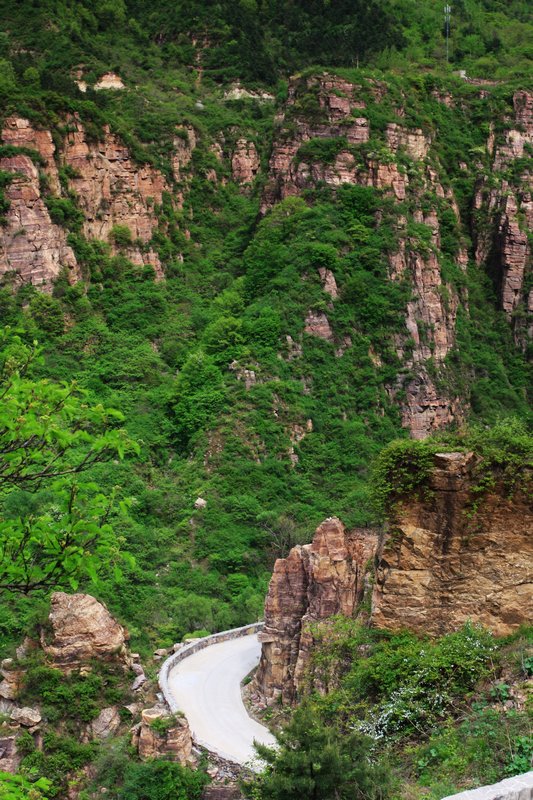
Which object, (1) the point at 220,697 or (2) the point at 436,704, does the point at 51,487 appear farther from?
(1) the point at 220,697

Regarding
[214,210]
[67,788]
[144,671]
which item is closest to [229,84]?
[214,210]

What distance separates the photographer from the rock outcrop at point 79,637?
32031 mm

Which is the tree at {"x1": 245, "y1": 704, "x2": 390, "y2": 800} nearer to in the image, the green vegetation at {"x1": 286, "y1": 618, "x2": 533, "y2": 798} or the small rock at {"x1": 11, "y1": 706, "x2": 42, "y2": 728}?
the green vegetation at {"x1": 286, "y1": 618, "x2": 533, "y2": 798}

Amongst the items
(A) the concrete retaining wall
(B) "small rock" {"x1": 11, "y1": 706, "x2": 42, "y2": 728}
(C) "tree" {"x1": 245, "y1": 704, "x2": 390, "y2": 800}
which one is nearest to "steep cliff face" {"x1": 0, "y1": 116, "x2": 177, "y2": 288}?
(A) the concrete retaining wall

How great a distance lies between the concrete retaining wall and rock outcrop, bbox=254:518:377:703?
2602 millimetres

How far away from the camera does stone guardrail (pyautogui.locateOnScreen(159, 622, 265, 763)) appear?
28428 millimetres

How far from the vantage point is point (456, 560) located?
73.9ft

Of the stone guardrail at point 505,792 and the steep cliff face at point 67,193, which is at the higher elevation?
the stone guardrail at point 505,792

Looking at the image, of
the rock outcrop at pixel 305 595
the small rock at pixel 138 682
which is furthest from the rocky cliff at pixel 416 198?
the small rock at pixel 138 682

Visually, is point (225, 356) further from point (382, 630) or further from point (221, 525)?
point (382, 630)

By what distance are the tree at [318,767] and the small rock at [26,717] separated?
440 inches

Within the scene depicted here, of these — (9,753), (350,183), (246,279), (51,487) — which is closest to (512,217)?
(350,183)

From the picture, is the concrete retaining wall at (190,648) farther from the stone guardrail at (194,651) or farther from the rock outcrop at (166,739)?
the rock outcrop at (166,739)

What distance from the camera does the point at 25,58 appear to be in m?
63.2
